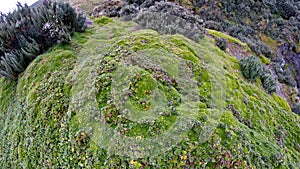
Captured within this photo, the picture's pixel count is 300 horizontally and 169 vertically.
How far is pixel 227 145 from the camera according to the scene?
4754 millimetres

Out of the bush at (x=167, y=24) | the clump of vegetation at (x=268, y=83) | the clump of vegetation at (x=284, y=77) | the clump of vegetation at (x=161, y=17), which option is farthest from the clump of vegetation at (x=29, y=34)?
the clump of vegetation at (x=284, y=77)

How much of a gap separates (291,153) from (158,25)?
6289 millimetres

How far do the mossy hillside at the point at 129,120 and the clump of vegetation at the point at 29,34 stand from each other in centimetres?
48

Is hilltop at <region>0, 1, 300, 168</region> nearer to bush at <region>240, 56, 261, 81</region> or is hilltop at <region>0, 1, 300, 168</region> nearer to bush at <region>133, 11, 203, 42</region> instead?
bush at <region>133, 11, 203, 42</region>

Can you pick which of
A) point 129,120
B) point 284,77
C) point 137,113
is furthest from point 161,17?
point 284,77

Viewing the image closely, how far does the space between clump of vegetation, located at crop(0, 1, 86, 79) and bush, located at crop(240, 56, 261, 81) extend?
6.81m

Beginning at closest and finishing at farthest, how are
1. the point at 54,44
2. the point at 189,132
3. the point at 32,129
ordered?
the point at 189,132 → the point at 32,129 → the point at 54,44

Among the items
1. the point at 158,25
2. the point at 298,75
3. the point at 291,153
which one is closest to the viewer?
the point at 291,153

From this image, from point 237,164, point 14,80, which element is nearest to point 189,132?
point 237,164

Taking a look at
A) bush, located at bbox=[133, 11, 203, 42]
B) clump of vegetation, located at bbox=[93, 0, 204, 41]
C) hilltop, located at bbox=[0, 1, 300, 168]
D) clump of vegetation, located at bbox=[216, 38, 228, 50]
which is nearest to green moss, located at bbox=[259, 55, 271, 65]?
clump of vegetation, located at bbox=[216, 38, 228, 50]

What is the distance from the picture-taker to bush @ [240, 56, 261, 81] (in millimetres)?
9617

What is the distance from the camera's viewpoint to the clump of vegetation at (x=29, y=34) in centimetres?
730

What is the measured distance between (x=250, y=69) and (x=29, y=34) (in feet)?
27.3

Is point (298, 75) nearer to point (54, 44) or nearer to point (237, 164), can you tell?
point (237, 164)
